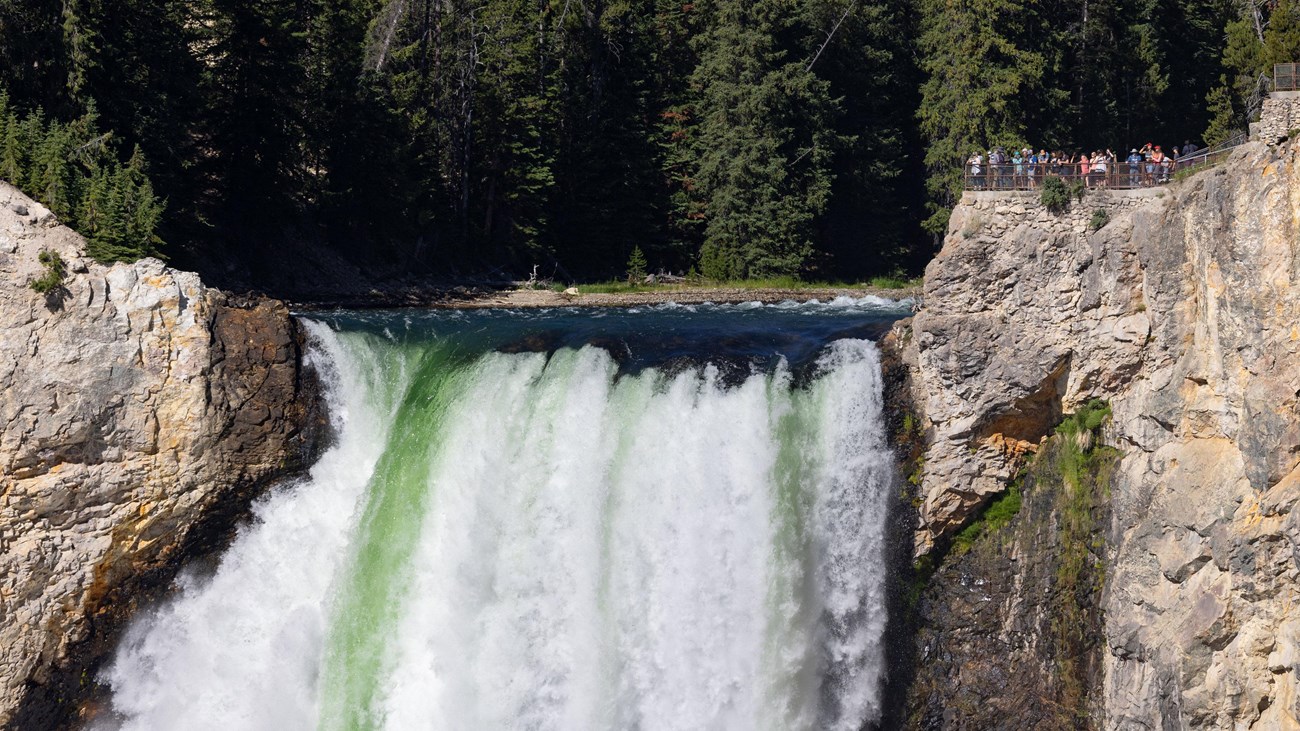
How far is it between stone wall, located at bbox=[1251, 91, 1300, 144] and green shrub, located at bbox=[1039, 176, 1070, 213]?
338 cm

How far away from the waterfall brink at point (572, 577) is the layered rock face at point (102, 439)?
0.95 metres

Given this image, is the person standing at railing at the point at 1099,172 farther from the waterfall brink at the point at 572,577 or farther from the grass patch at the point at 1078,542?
the waterfall brink at the point at 572,577

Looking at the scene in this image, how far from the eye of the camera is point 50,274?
71.5 ft

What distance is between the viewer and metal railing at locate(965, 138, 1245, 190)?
2042 centimetres

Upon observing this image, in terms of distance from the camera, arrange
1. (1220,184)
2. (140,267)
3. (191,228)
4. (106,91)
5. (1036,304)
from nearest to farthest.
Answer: (1220,184) < (1036,304) < (140,267) < (106,91) < (191,228)

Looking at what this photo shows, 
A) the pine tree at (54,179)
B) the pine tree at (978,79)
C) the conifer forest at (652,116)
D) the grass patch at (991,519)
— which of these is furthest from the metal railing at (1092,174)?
the pine tree at (978,79)

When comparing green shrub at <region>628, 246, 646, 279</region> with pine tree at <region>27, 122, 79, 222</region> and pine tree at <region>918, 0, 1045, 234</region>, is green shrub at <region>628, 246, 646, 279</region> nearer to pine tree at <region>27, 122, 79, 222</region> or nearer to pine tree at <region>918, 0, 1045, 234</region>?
pine tree at <region>918, 0, 1045, 234</region>

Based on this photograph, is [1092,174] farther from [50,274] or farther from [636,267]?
[636,267]

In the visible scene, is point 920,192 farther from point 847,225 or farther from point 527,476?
point 527,476

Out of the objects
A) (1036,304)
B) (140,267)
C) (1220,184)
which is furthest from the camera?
(140,267)

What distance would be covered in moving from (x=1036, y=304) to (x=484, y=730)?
11.5m

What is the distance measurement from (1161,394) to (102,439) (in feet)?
57.4

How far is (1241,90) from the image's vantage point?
42938mm

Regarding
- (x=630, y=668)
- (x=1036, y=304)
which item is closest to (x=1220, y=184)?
(x=1036, y=304)
